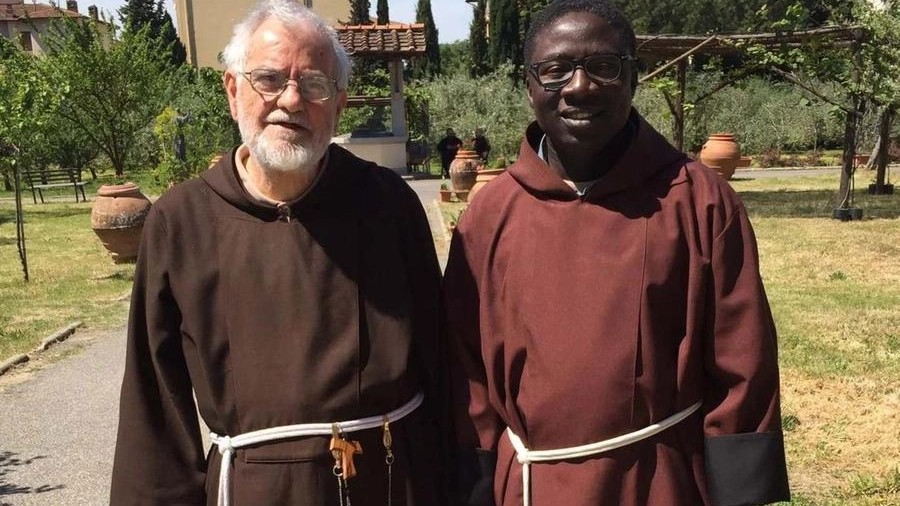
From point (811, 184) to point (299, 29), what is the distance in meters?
17.8

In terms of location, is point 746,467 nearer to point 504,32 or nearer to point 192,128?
Result: point 192,128

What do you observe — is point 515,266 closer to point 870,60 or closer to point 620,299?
point 620,299

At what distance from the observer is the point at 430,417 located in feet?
7.30

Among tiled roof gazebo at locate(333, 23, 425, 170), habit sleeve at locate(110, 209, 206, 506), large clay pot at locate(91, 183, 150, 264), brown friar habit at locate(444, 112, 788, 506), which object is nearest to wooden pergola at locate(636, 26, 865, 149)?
tiled roof gazebo at locate(333, 23, 425, 170)

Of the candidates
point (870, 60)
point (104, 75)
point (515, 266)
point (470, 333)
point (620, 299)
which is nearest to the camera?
point (620, 299)

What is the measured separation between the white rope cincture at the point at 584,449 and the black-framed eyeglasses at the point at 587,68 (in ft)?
2.73

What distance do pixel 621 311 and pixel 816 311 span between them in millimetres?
5748

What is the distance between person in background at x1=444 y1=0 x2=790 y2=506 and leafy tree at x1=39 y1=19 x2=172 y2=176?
19059mm

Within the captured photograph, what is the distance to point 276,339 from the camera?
79.7 inches

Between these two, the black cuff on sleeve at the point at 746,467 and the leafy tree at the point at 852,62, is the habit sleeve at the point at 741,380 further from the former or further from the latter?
the leafy tree at the point at 852,62

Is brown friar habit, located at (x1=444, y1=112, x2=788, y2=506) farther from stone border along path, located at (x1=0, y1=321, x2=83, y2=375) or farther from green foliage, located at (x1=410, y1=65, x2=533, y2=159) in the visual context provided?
green foliage, located at (x1=410, y1=65, x2=533, y2=159)

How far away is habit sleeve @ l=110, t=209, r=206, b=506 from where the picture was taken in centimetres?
209

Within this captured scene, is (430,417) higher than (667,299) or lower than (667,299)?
lower

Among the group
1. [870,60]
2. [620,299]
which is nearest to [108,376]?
[620,299]
